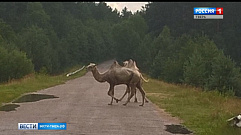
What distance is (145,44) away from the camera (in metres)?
77.2

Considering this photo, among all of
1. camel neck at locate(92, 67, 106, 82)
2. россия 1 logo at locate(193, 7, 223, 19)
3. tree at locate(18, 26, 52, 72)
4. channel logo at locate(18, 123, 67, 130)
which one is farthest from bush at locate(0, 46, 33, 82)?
channel logo at locate(18, 123, 67, 130)

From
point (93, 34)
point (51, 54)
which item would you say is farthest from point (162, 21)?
point (51, 54)

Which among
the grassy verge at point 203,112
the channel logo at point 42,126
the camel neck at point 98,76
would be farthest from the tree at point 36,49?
the channel logo at point 42,126

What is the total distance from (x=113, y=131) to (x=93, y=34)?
8474 centimetres

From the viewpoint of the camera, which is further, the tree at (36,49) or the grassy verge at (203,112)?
the tree at (36,49)

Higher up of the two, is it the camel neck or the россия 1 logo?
the россия 1 logo

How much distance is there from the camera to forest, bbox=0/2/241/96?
3612cm

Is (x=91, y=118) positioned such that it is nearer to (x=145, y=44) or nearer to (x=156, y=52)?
(x=156, y=52)

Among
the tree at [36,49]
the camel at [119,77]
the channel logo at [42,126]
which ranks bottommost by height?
the channel logo at [42,126]

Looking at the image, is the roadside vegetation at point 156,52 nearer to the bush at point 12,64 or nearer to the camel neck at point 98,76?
the bush at point 12,64

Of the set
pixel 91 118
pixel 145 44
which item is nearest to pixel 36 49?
pixel 145 44

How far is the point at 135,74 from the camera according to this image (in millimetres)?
16734

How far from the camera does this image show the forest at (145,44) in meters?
36.1

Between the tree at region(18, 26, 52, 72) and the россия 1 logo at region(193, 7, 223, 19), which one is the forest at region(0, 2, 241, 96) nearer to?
the tree at region(18, 26, 52, 72)
